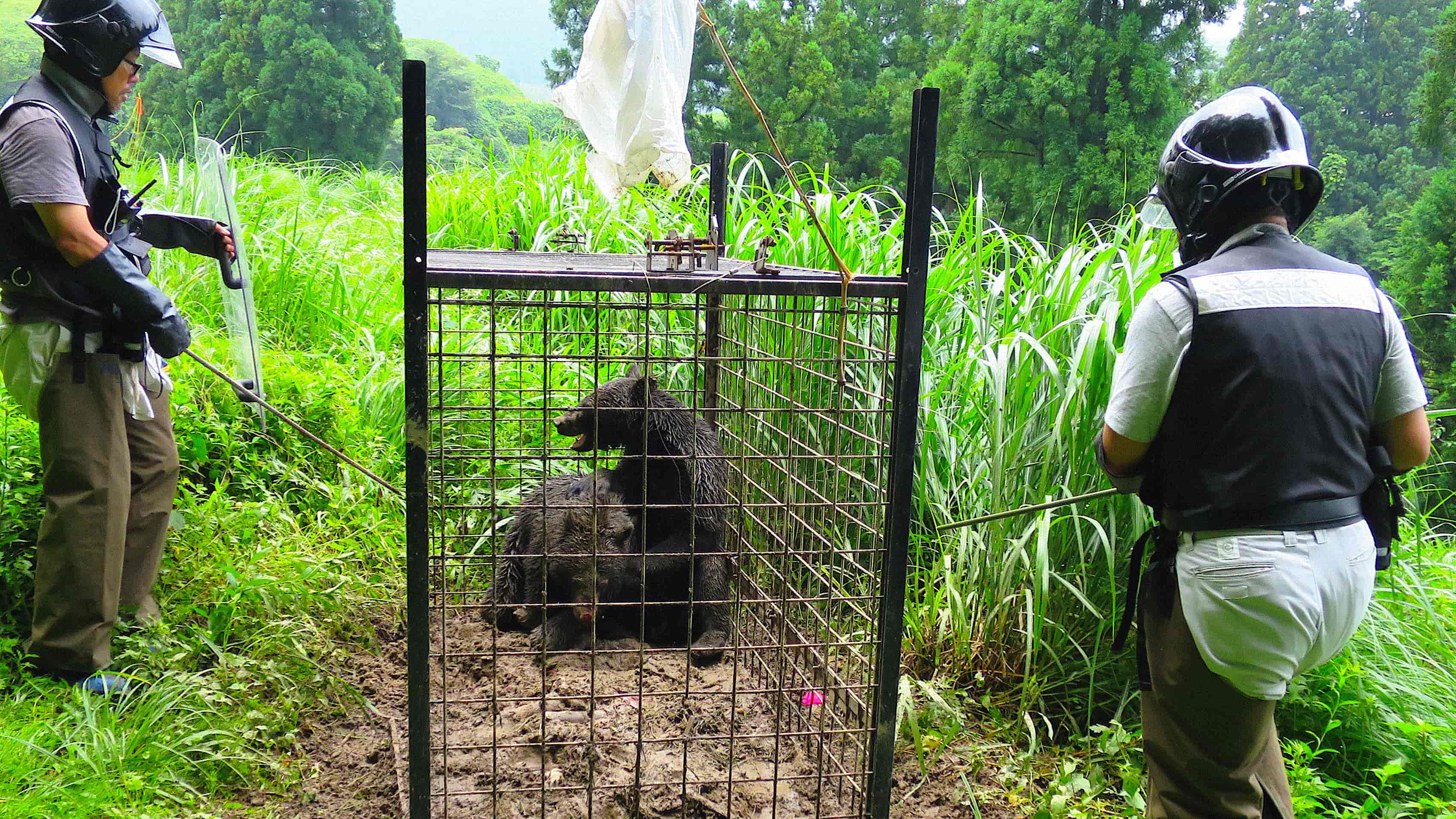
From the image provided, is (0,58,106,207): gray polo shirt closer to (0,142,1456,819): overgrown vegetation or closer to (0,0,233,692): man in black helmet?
(0,0,233,692): man in black helmet

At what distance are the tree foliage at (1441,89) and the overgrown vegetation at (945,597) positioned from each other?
216 inches

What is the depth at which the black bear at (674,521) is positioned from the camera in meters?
3.18

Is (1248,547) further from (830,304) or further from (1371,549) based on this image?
(830,304)

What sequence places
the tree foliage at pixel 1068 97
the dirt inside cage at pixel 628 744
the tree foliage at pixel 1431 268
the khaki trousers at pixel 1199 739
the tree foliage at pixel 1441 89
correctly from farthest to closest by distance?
the tree foliage at pixel 1068 97 < the tree foliage at pixel 1431 268 < the tree foliage at pixel 1441 89 < the dirt inside cage at pixel 628 744 < the khaki trousers at pixel 1199 739

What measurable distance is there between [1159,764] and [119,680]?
2.90 m

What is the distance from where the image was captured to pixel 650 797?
8.30ft

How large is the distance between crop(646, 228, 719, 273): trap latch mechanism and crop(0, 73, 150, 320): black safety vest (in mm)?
1811

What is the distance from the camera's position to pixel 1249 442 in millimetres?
1786

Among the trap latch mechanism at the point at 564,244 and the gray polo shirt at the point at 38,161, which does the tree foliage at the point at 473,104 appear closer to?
the trap latch mechanism at the point at 564,244

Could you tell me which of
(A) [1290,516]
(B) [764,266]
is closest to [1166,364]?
(A) [1290,516]

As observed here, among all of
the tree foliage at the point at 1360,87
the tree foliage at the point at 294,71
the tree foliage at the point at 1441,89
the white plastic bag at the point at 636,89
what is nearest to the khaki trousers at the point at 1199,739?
the white plastic bag at the point at 636,89

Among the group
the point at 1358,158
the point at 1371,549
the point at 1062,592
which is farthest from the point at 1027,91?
the point at 1371,549

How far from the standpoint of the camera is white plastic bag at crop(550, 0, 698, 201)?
13.4 ft

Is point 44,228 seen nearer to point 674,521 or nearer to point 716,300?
point 716,300
